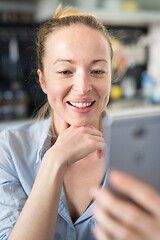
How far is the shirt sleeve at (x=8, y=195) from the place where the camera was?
372 mm

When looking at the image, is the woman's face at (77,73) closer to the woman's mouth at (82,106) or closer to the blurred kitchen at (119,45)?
the woman's mouth at (82,106)

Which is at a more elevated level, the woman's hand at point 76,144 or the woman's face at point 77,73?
the woman's face at point 77,73

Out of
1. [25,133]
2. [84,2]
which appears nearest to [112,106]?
[84,2]

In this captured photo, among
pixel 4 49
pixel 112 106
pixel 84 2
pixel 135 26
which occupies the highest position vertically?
pixel 84 2

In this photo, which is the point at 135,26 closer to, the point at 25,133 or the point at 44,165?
the point at 25,133

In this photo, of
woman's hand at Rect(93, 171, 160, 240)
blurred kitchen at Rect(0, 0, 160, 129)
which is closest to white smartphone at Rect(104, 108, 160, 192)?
blurred kitchen at Rect(0, 0, 160, 129)

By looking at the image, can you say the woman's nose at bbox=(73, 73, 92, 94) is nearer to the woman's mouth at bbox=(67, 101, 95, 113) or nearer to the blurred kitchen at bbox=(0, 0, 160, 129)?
the woman's mouth at bbox=(67, 101, 95, 113)

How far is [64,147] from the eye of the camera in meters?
0.32

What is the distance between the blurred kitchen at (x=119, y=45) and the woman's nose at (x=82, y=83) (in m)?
0.67

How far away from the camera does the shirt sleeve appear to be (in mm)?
372

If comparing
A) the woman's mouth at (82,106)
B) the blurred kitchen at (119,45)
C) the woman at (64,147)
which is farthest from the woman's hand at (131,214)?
the blurred kitchen at (119,45)

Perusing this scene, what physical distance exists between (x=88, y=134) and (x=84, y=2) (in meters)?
1.27

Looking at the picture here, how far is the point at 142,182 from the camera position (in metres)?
0.17

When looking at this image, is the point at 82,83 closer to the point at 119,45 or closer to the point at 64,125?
the point at 64,125
